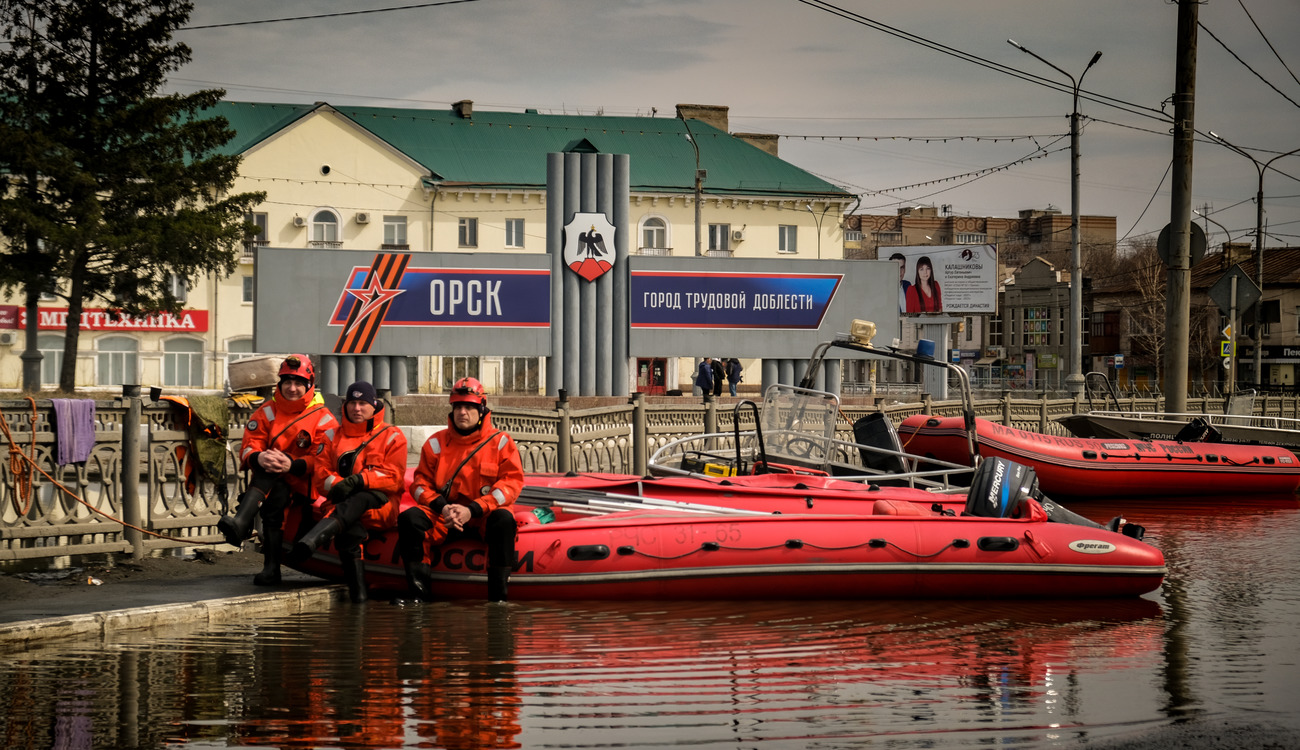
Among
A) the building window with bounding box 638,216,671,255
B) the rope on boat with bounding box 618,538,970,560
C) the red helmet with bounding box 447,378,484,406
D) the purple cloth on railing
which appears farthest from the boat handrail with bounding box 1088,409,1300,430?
the building window with bounding box 638,216,671,255

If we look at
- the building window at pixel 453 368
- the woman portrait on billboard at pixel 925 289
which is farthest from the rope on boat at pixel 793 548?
the woman portrait on billboard at pixel 925 289

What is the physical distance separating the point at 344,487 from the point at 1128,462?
46.2 feet

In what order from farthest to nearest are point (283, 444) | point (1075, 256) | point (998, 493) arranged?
point (1075, 256) < point (998, 493) < point (283, 444)

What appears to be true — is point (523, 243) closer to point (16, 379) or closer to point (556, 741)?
point (16, 379)

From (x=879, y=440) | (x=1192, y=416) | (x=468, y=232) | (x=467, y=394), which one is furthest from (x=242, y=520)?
(x=468, y=232)

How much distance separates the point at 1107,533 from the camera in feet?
31.8

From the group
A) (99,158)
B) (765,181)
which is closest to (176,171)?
(99,158)

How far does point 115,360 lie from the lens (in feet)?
151

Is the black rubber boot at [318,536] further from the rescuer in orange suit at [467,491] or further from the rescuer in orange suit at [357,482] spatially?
the rescuer in orange suit at [467,491]

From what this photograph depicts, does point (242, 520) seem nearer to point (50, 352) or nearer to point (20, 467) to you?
point (20, 467)

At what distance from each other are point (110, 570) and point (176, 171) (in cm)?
2855

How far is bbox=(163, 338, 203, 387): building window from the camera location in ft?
152

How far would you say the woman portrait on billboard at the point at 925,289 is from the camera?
5588 cm

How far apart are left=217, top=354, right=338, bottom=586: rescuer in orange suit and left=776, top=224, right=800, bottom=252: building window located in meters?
44.5
